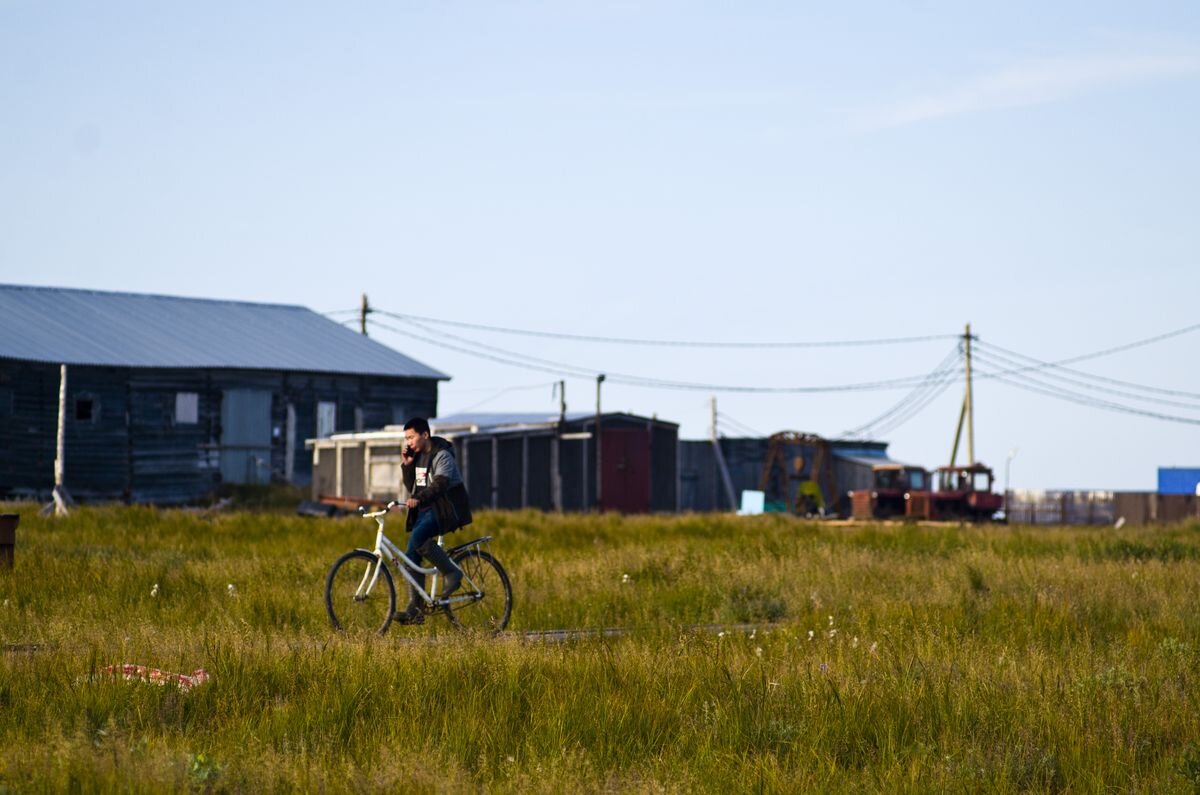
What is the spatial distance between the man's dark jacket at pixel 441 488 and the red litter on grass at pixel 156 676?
340 cm

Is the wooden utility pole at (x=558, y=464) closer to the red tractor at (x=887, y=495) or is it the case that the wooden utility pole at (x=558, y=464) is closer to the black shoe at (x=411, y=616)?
the red tractor at (x=887, y=495)

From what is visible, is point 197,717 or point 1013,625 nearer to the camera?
point 197,717

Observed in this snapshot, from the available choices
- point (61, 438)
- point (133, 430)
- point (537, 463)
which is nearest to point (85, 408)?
point (133, 430)

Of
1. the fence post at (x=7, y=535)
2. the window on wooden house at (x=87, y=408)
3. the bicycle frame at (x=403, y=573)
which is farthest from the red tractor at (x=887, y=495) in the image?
the bicycle frame at (x=403, y=573)

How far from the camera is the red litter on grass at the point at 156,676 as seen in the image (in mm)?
8891

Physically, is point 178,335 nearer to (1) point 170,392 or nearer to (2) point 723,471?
(1) point 170,392

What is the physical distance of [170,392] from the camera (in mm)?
45625

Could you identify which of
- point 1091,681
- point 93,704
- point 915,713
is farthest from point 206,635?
point 1091,681

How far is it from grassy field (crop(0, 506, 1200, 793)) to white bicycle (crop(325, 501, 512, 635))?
12.4 inches

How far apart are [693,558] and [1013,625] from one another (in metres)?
6.40

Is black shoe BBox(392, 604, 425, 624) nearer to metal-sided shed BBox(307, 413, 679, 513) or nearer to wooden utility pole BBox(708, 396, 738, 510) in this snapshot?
metal-sided shed BBox(307, 413, 679, 513)

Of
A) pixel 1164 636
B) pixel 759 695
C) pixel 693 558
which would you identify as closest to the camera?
pixel 759 695

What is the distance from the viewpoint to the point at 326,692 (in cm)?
874

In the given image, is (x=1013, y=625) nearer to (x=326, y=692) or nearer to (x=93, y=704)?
(x=326, y=692)
